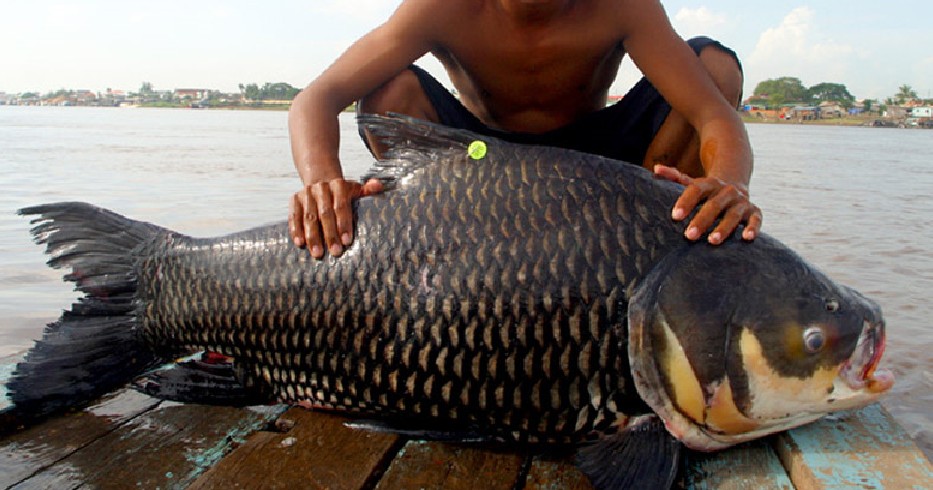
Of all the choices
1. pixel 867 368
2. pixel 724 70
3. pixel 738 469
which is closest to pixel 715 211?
pixel 867 368

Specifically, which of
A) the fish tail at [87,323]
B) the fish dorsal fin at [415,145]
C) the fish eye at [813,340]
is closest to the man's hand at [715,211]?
the fish eye at [813,340]

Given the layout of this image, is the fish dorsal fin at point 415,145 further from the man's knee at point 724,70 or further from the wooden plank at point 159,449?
the man's knee at point 724,70

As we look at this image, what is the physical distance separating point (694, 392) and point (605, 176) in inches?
23.8

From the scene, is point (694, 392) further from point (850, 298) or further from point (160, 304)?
point (160, 304)

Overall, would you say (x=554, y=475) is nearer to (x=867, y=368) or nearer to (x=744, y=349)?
(x=744, y=349)

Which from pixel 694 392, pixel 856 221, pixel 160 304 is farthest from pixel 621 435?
pixel 856 221

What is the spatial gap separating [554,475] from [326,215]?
3.08 ft

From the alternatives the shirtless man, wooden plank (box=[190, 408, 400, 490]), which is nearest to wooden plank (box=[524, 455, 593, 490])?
wooden plank (box=[190, 408, 400, 490])

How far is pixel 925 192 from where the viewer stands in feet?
38.3

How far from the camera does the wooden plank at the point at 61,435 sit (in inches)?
73.1

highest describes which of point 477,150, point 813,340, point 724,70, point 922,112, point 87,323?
point 724,70

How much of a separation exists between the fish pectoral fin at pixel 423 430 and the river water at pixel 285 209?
6.78ft

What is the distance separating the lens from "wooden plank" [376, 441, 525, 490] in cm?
175

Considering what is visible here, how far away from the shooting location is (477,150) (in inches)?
80.0
